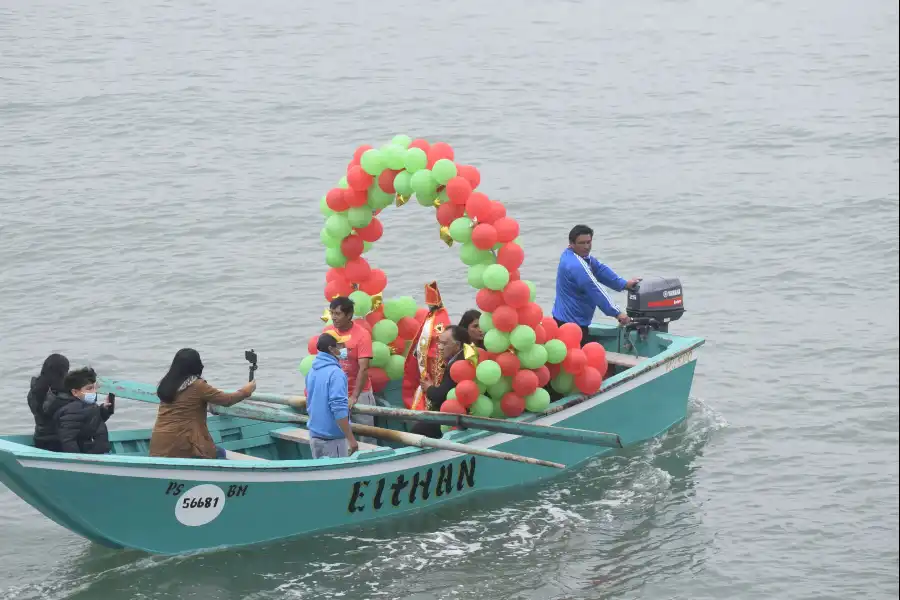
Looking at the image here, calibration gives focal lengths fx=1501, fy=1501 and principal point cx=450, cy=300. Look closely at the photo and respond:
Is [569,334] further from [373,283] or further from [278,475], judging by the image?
[278,475]

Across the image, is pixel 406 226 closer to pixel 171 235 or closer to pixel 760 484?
pixel 171 235

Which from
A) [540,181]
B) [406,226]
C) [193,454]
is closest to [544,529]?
[193,454]

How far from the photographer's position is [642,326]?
1653 cm

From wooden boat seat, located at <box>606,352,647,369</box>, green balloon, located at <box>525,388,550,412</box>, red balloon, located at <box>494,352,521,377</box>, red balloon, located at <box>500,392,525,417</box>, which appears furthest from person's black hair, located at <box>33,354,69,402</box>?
wooden boat seat, located at <box>606,352,647,369</box>

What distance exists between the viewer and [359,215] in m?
14.6

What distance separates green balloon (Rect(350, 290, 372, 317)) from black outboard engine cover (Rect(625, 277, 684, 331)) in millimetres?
3118

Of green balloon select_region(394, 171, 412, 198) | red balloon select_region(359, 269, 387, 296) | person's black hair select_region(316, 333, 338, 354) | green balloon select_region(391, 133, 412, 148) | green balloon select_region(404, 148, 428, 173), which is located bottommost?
person's black hair select_region(316, 333, 338, 354)

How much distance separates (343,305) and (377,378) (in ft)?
5.20

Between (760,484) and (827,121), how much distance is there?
1569 cm

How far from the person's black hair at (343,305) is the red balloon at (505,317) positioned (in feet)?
4.39

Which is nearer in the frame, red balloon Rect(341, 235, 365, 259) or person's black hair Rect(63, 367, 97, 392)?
person's black hair Rect(63, 367, 97, 392)

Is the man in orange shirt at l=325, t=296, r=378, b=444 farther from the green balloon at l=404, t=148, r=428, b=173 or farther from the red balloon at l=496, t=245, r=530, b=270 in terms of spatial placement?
the red balloon at l=496, t=245, r=530, b=270

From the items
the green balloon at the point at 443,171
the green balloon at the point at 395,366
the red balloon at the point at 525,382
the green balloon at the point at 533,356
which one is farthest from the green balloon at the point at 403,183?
the green balloon at the point at 395,366

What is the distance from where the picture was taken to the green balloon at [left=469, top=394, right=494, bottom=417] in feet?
46.6
